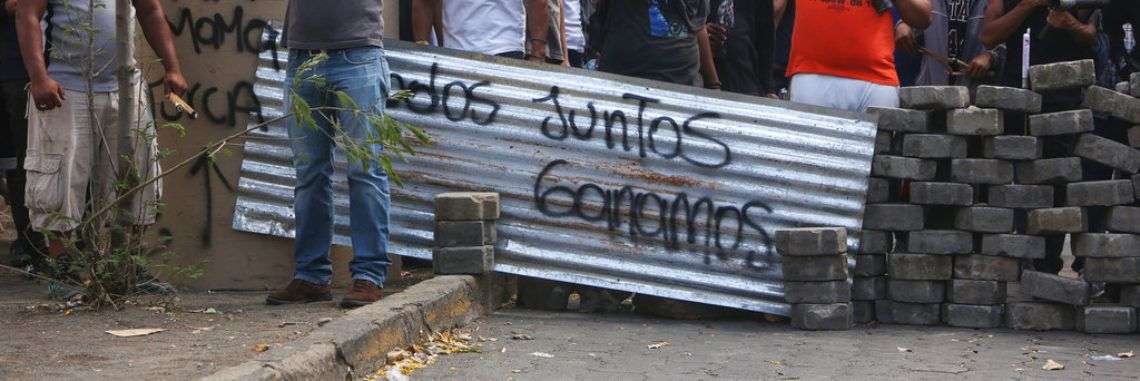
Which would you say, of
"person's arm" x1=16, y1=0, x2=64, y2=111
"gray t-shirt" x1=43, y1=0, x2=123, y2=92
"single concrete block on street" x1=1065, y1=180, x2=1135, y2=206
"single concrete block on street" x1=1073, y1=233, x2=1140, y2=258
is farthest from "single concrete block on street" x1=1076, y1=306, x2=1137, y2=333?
"person's arm" x1=16, y1=0, x2=64, y2=111

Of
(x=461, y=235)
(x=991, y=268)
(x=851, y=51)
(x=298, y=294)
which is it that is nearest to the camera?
(x=298, y=294)

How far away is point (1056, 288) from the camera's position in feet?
21.2

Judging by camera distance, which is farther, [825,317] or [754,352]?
[825,317]

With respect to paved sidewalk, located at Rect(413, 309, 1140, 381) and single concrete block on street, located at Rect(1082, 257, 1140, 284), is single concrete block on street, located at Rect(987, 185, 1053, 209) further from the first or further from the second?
paved sidewalk, located at Rect(413, 309, 1140, 381)

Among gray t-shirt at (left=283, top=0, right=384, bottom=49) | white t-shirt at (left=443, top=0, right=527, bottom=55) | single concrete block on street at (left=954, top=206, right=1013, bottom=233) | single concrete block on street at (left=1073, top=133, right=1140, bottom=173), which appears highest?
white t-shirt at (left=443, top=0, right=527, bottom=55)

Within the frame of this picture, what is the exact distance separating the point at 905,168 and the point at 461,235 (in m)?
1.99

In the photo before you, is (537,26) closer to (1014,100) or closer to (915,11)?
(915,11)

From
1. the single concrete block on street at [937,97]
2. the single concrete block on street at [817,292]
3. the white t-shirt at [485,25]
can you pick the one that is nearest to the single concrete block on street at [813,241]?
the single concrete block on street at [817,292]

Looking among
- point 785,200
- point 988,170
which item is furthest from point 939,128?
point 785,200

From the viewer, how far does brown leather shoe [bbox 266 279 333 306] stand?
616 centimetres

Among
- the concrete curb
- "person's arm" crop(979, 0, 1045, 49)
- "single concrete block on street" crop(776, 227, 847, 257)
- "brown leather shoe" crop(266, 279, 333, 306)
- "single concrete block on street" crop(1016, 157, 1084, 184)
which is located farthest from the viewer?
"person's arm" crop(979, 0, 1045, 49)

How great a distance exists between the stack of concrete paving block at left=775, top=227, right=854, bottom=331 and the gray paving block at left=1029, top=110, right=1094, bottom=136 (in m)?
0.98

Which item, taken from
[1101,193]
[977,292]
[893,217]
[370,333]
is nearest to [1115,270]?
[1101,193]

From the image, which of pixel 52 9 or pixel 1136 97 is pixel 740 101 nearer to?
pixel 1136 97
